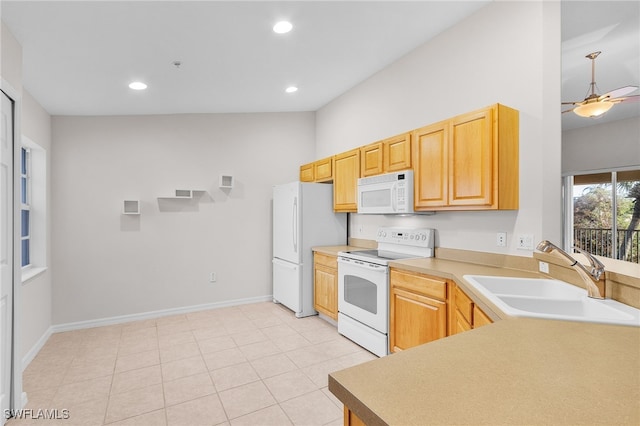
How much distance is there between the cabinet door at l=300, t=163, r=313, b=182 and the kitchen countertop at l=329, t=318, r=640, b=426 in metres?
3.71

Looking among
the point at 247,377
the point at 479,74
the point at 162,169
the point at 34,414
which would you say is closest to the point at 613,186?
the point at 479,74

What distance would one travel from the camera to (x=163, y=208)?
4316mm

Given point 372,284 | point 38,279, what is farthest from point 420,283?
point 38,279

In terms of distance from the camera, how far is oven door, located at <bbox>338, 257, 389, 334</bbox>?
288 cm

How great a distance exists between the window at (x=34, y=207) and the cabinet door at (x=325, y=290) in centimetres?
293

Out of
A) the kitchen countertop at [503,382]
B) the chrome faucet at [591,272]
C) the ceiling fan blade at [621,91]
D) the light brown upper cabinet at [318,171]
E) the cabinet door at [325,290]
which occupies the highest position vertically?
the ceiling fan blade at [621,91]

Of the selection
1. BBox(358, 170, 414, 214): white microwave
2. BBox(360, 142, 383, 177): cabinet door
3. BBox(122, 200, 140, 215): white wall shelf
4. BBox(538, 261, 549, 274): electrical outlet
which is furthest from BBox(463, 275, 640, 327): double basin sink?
BBox(122, 200, 140, 215): white wall shelf

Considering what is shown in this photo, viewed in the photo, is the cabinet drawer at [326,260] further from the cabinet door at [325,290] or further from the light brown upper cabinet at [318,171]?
the light brown upper cabinet at [318,171]

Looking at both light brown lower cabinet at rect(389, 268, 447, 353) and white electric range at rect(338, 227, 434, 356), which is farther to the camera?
white electric range at rect(338, 227, 434, 356)

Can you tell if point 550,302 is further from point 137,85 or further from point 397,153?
point 137,85

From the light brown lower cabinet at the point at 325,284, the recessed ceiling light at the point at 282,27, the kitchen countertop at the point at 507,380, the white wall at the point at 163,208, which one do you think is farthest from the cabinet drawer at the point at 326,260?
the kitchen countertop at the point at 507,380

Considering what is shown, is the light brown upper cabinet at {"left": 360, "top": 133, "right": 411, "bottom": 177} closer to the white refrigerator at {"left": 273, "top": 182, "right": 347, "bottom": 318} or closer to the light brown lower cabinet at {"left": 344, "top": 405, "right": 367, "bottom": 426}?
the white refrigerator at {"left": 273, "top": 182, "right": 347, "bottom": 318}

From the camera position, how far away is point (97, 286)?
401 cm

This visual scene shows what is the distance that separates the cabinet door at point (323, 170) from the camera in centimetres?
421
